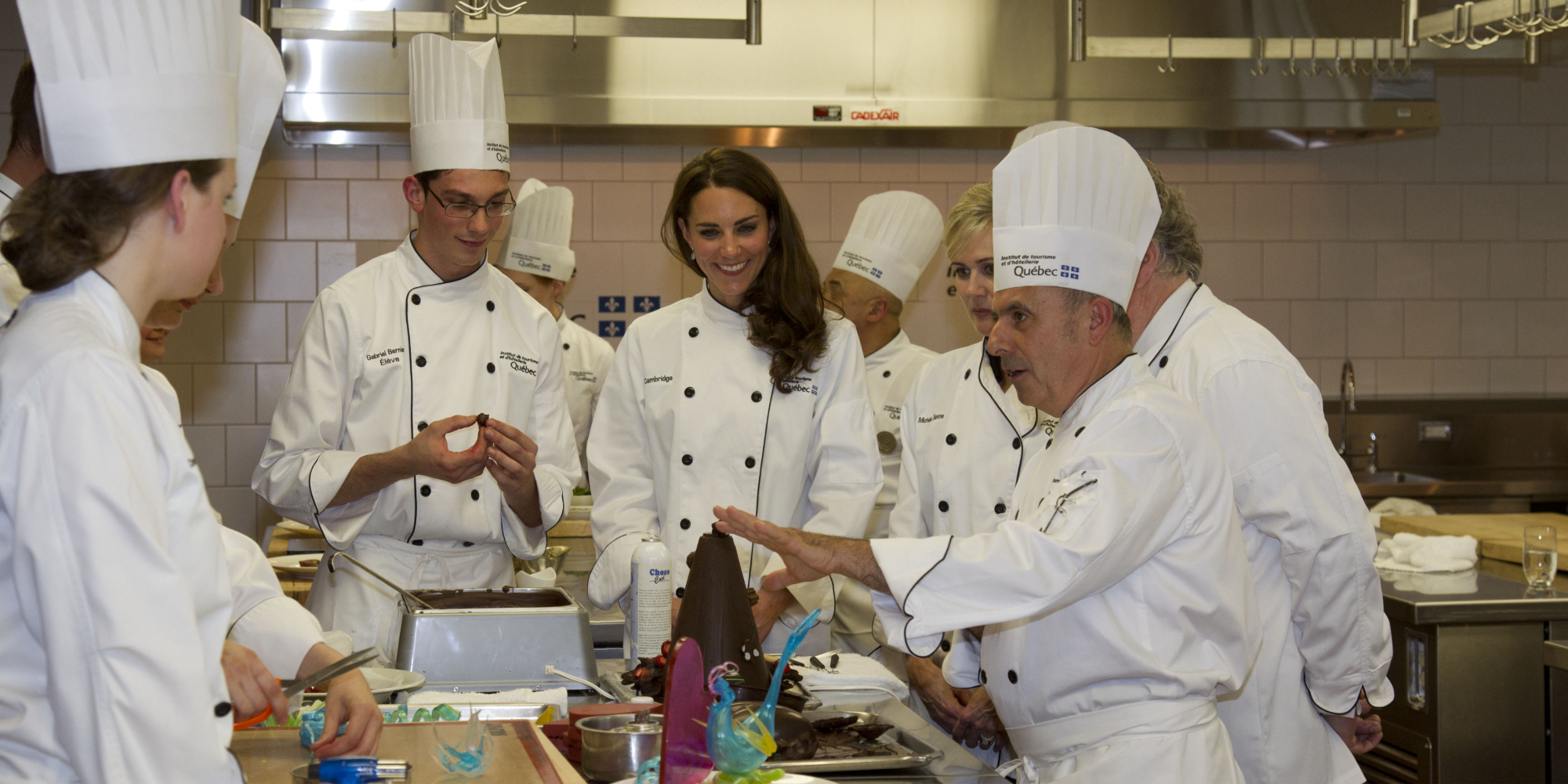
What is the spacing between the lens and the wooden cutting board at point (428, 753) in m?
1.46

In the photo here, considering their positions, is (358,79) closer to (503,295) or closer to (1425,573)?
(503,295)

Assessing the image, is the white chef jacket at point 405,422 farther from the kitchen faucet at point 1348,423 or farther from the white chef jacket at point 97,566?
the kitchen faucet at point 1348,423

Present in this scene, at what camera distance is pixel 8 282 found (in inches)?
77.2

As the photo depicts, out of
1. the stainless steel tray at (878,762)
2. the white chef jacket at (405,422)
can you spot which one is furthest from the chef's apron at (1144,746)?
the white chef jacket at (405,422)

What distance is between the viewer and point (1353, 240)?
5.53 meters

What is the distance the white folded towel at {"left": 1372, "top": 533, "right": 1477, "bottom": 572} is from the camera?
3473mm

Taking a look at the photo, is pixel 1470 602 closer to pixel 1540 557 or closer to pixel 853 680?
pixel 1540 557

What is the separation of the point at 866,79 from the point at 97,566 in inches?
156

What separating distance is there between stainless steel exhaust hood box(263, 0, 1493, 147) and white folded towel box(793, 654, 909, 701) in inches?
111

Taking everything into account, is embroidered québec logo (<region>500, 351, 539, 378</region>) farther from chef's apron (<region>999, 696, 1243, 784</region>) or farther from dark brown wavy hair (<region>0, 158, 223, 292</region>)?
dark brown wavy hair (<region>0, 158, 223, 292</region>)

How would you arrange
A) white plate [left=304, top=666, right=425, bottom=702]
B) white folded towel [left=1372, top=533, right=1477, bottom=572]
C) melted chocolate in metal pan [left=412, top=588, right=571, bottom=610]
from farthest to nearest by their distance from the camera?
1. white folded towel [left=1372, top=533, right=1477, bottom=572]
2. melted chocolate in metal pan [left=412, top=588, right=571, bottom=610]
3. white plate [left=304, top=666, right=425, bottom=702]

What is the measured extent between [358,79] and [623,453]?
229cm

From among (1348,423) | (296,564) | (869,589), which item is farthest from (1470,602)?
(296,564)

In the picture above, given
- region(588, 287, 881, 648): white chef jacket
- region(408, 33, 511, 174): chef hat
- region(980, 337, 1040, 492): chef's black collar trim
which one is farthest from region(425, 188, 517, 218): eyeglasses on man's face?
region(980, 337, 1040, 492): chef's black collar trim
